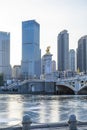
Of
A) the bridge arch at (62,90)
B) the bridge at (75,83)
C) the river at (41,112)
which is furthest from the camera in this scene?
the bridge arch at (62,90)

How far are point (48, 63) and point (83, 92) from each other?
17.9 m

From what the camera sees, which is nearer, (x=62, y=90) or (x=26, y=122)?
(x=26, y=122)

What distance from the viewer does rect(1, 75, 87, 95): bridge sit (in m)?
121

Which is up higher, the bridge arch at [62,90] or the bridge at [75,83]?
the bridge at [75,83]

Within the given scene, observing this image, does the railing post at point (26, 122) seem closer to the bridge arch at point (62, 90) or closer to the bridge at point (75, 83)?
the bridge at point (75, 83)

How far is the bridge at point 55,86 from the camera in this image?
396 ft

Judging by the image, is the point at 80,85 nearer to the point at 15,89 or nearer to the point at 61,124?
the point at 15,89

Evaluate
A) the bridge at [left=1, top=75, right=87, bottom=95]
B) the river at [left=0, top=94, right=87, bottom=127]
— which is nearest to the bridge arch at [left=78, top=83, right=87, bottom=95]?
the bridge at [left=1, top=75, right=87, bottom=95]

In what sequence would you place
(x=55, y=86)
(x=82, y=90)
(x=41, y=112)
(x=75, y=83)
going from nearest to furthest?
1. (x=41, y=112)
2. (x=75, y=83)
3. (x=82, y=90)
4. (x=55, y=86)

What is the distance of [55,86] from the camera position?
133750 mm

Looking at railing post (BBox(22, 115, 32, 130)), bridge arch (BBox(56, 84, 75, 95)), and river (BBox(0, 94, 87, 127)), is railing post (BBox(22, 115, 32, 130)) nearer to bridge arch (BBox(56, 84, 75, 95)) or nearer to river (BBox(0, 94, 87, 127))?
river (BBox(0, 94, 87, 127))

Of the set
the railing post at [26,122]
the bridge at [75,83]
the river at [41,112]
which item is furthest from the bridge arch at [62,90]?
the railing post at [26,122]

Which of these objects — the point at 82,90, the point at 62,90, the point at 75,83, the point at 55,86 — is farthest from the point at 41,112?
the point at 62,90

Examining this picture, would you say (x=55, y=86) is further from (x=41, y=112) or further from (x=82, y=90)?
(x=41, y=112)
